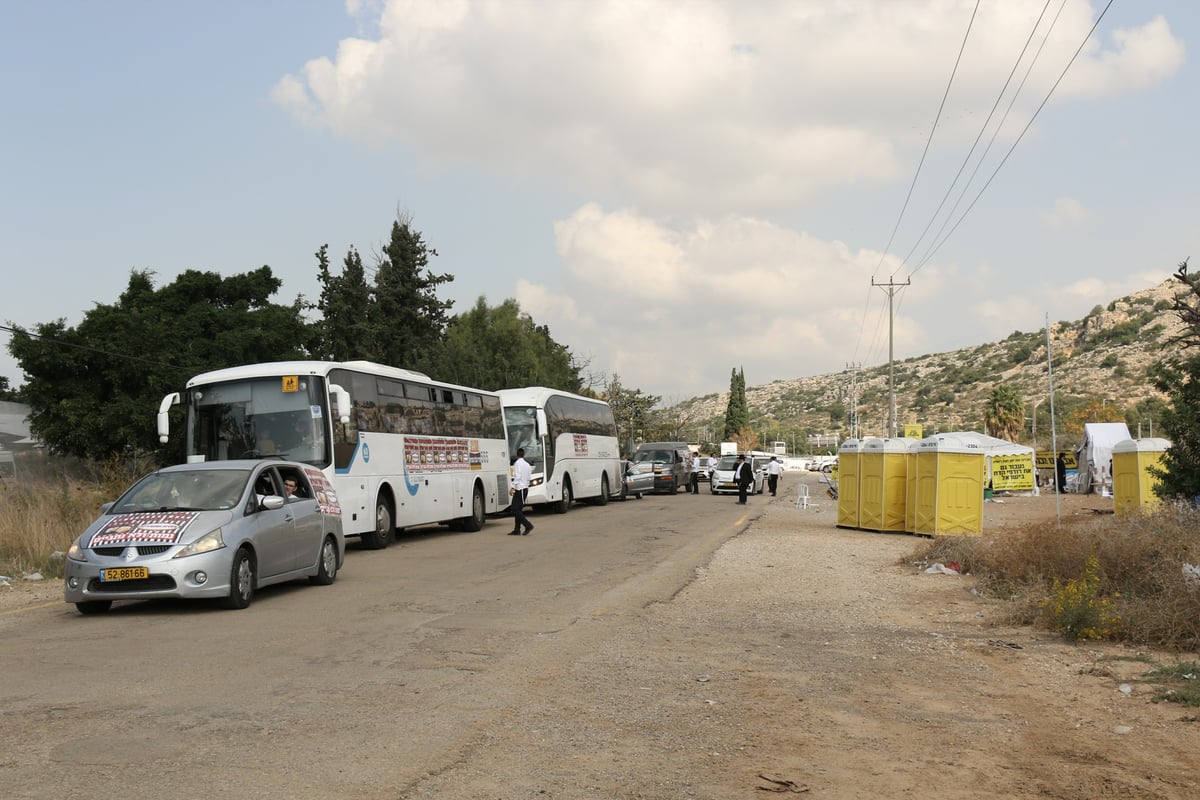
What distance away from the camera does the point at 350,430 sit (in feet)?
67.6

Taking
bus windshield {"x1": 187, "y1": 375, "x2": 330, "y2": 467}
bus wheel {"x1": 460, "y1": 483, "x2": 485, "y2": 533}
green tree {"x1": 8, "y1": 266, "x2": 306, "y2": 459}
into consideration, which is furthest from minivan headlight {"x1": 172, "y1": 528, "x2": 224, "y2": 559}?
green tree {"x1": 8, "y1": 266, "x2": 306, "y2": 459}

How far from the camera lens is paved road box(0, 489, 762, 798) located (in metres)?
5.80

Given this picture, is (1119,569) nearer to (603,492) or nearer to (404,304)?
(603,492)

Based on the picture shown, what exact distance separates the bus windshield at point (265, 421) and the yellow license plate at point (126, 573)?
7883 mm

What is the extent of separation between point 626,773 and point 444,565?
12.4m

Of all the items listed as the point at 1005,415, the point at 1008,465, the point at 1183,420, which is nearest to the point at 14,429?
the point at 1008,465

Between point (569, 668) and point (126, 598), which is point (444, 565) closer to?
point (126, 598)

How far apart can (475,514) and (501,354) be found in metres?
31.4

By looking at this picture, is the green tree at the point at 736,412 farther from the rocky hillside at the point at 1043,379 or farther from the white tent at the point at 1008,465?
the white tent at the point at 1008,465

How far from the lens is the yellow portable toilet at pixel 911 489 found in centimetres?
2525

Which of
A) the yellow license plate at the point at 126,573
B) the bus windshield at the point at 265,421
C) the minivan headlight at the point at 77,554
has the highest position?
the bus windshield at the point at 265,421

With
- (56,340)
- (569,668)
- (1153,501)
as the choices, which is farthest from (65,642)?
(56,340)

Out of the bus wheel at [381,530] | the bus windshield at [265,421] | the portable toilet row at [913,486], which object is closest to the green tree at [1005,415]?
the portable toilet row at [913,486]

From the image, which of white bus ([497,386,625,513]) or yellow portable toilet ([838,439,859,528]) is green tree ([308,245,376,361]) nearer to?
white bus ([497,386,625,513])
